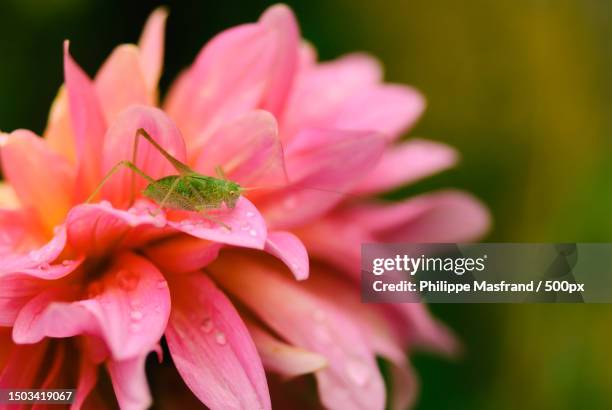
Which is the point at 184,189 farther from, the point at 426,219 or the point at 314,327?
the point at 426,219

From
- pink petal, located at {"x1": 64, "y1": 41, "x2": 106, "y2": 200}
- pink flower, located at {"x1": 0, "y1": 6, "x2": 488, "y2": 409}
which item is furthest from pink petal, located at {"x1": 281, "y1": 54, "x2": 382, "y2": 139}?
pink petal, located at {"x1": 64, "y1": 41, "x2": 106, "y2": 200}

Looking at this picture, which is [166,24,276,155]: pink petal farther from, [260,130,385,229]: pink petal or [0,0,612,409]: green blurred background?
[0,0,612,409]: green blurred background

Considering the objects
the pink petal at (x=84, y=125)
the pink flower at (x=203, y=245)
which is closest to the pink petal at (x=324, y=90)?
the pink flower at (x=203, y=245)

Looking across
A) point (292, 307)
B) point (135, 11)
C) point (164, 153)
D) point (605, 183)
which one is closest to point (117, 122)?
point (164, 153)

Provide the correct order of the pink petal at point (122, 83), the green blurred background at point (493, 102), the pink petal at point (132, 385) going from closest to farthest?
the pink petal at point (132, 385), the pink petal at point (122, 83), the green blurred background at point (493, 102)

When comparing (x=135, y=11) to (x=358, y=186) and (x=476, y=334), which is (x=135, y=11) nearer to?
(x=358, y=186)

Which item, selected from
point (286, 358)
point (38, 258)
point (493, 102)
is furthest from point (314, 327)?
point (493, 102)

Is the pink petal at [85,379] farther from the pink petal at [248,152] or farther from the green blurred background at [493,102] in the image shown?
the green blurred background at [493,102]
